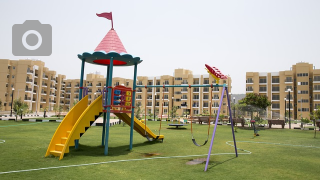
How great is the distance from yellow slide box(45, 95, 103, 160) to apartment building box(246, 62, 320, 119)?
2557 inches

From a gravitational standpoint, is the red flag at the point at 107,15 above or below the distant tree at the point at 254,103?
above

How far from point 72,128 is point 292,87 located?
7301cm

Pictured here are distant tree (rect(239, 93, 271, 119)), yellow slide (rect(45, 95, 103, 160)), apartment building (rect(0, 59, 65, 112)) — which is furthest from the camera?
apartment building (rect(0, 59, 65, 112))

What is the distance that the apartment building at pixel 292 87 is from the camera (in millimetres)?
67938

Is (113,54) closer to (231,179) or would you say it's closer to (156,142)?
(156,142)

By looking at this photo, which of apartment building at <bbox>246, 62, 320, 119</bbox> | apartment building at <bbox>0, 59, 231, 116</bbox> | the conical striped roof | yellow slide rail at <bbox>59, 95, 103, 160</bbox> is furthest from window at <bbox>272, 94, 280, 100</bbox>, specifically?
yellow slide rail at <bbox>59, 95, 103, 160</bbox>

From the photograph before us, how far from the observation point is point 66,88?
335ft

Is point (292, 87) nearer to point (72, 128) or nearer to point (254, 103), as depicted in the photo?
point (254, 103)

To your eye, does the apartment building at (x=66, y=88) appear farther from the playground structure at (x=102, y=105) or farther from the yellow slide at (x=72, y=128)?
the yellow slide at (x=72, y=128)

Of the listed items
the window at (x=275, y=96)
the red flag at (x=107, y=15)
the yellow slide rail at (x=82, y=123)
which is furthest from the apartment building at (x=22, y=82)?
the yellow slide rail at (x=82, y=123)

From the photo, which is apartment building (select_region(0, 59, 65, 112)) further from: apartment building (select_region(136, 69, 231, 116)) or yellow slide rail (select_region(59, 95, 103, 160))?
yellow slide rail (select_region(59, 95, 103, 160))

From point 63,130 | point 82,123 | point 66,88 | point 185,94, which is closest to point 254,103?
point 82,123

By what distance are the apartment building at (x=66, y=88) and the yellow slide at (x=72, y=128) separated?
175 ft

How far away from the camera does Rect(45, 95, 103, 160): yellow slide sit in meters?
9.28
